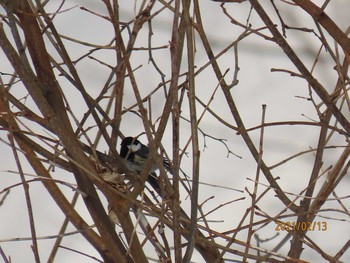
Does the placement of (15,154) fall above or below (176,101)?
below

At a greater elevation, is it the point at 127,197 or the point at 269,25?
the point at 269,25

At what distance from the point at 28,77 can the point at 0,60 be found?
3.02 m

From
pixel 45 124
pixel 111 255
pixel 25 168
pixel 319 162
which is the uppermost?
pixel 25 168

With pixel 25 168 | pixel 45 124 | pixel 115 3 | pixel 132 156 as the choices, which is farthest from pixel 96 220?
pixel 25 168

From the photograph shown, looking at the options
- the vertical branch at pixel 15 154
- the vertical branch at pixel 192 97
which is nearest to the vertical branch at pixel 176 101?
the vertical branch at pixel 192 97

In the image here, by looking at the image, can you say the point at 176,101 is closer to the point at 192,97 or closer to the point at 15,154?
the point at 192,97

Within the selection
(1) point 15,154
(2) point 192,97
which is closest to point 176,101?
(2) point 192,97

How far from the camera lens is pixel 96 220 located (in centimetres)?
138

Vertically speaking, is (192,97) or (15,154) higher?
(192,97)

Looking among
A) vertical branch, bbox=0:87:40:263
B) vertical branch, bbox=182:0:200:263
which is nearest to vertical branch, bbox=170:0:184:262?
vertical branch, bbox=182:0:200:263

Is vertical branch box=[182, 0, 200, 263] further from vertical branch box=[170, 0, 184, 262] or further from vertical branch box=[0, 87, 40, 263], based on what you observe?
vertical branch box=[0, 87, 40, 263]

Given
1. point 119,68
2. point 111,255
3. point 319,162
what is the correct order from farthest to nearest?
point 319,162 → point 119,68 → point 111,255

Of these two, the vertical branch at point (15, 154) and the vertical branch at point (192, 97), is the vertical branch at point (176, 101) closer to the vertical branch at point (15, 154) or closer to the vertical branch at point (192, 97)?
the vertical branch at point (192, 97)

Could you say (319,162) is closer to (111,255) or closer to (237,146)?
(111,255)
